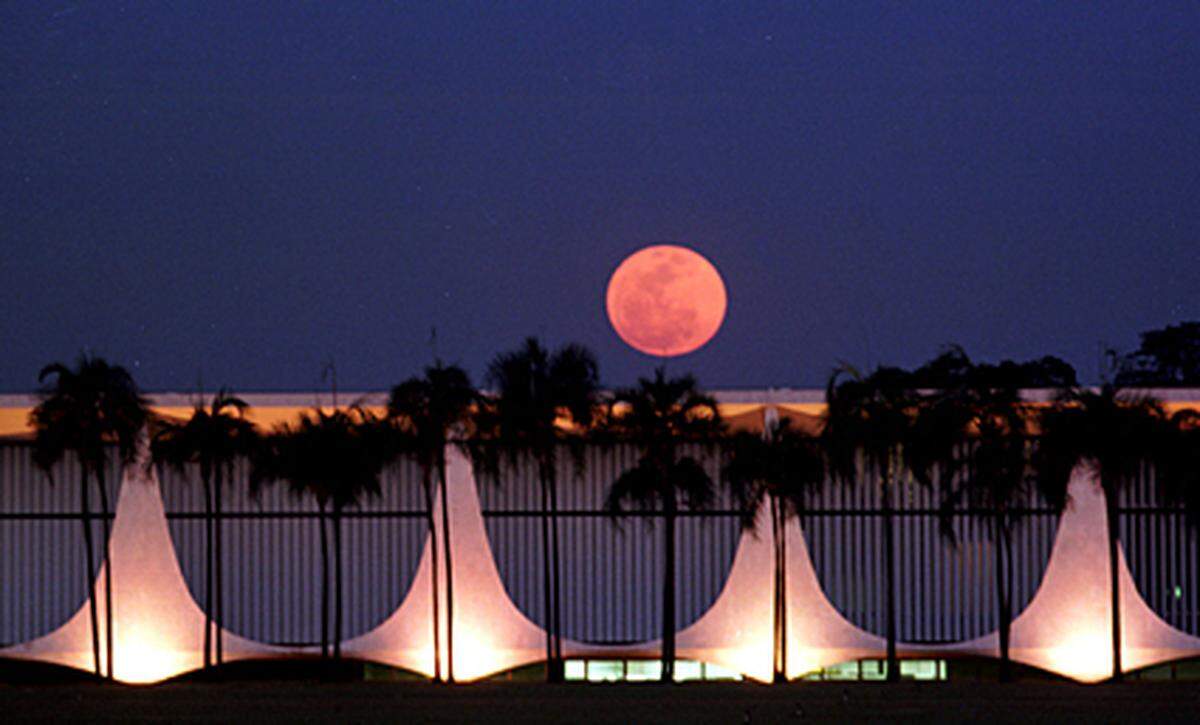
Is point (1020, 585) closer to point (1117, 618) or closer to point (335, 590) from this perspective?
point (1117, 618)

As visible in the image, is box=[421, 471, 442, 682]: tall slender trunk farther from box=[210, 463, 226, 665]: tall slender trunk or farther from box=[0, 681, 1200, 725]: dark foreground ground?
box=[210, 463, 226, 665]: tall slender trunk

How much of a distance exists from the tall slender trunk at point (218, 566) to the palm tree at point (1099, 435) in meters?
14.8

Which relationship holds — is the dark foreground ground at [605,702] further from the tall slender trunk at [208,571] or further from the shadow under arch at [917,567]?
the shadow under arch at [917,567]

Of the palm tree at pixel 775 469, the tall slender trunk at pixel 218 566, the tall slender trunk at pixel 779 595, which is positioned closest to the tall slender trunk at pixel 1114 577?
the palm tree at pixel 775 469

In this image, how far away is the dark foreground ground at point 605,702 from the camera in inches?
948

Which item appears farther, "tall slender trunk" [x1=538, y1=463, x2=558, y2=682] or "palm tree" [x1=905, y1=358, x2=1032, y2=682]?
"tall slender trunk" [x1=538, y1=463, x2=558, y2=682]

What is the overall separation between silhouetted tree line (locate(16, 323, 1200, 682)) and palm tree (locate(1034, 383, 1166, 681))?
26 mm

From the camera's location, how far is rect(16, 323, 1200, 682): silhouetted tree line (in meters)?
27.5

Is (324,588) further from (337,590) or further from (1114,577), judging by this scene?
(1114,577)

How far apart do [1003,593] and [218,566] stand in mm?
14802

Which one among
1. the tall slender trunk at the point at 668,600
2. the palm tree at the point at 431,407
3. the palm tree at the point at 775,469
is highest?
the palm tree at the point at 431,407

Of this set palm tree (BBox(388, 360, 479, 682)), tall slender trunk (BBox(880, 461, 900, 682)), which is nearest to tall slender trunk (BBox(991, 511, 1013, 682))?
tall slender trunk (BBox(880, 461, 900, 682))

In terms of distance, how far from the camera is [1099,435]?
27.4 m

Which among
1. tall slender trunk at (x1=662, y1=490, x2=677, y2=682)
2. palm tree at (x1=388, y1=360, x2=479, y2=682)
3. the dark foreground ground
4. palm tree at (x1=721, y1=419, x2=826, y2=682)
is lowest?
the dark foreground ground
